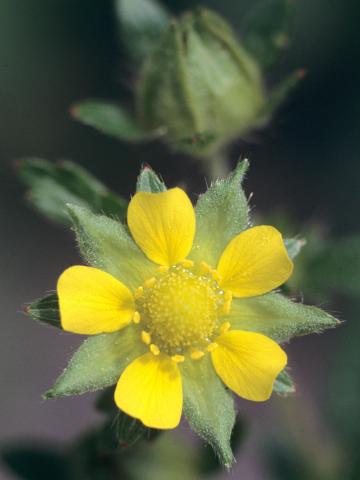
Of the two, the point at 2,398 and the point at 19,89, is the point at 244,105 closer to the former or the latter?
the point at 19,89

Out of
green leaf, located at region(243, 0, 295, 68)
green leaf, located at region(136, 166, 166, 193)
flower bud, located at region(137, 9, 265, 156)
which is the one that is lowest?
green leaf, located at region(136, 166, 166, 193)

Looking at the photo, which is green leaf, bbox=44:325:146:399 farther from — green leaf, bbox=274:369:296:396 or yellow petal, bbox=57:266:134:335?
green leaf, bbox=274:369:296:396

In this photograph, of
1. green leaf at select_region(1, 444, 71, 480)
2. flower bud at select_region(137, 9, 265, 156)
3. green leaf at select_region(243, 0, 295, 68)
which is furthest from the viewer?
green leaf at select_region(1, 444, 71, 480)

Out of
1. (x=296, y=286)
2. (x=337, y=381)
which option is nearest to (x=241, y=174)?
(x=296, y=286)

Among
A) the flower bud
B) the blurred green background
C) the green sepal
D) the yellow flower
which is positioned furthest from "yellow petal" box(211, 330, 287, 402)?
the blurred green background

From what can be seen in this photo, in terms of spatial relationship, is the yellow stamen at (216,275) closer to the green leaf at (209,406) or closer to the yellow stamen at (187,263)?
the yellow stamen at (187,263)

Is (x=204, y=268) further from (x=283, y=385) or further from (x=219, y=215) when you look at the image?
(x=283, y=385)

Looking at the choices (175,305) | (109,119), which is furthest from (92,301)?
(109,119)
